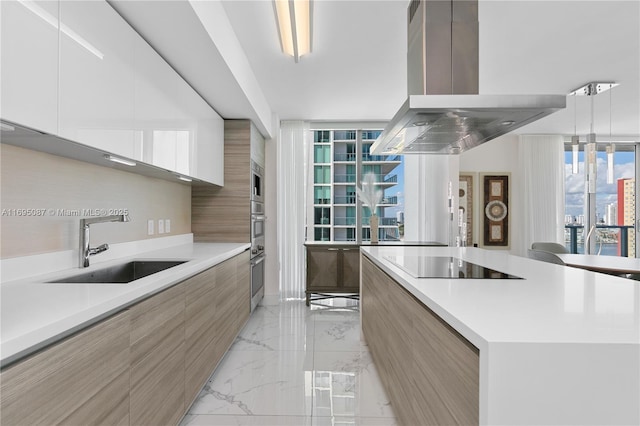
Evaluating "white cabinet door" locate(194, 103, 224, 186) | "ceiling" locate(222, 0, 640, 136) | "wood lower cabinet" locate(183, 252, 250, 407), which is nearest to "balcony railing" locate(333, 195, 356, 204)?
"ceiling" locate(222, 0, 640, 136)

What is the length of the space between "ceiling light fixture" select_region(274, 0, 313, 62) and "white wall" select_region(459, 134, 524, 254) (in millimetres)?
3934

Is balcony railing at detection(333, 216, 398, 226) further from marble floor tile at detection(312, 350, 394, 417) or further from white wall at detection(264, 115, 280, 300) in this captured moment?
marble floor tile at detection(312, 350, 394, 417)

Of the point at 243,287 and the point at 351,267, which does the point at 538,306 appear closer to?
the point at 243,287

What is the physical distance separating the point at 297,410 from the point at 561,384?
5.52 feet

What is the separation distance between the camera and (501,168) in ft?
18.9

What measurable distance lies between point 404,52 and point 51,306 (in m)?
2.88

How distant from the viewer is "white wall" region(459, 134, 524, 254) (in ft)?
18.8

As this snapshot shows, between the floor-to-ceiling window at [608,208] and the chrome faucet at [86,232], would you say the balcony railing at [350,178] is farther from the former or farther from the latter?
the chrome faucet at [86,232]

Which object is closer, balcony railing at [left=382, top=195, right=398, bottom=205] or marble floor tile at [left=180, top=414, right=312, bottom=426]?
marble floor tile at [left=180, top=414, right=312, bottom=426]

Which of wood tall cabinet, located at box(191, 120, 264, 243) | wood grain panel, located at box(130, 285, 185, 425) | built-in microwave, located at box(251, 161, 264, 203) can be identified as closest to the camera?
wood grain panel, located at box(130, 285, 185, 425)

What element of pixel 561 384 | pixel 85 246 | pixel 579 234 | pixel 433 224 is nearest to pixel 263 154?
pixel 433 224

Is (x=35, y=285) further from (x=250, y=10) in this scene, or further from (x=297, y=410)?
(x=250, y=10)

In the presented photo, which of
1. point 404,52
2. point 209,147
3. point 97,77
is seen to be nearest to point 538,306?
point 97,77

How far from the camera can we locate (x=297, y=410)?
2082mm
